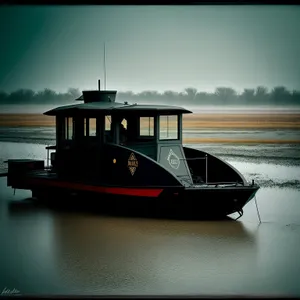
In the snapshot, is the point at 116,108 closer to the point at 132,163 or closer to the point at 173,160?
the point at 132,163

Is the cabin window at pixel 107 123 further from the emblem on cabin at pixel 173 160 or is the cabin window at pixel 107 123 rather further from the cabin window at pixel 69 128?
the emblem on cabin at pixel 173 160

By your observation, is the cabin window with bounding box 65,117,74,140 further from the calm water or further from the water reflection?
the water reflection

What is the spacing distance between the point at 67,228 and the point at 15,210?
0.61m

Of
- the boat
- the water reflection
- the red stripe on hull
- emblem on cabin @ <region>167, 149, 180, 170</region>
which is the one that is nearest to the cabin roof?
the boat

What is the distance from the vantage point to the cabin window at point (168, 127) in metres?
6.03

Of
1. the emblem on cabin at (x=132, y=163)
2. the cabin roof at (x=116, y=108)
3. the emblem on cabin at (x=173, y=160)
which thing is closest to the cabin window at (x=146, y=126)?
the cabin roof at (x=116, y=108)

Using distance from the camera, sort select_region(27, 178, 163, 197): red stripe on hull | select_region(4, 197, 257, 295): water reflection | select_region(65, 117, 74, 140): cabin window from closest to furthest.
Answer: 1. select_region(4, 197, 257, 295): water reflection
2. select_region(27, 178, 163, 197): red stripe on hull
3. select_region(65, 117, 74, 140): cabin window

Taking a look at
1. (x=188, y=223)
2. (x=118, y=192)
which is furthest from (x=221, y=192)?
(x=118, y=192)

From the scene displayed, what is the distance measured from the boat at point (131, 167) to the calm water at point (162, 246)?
149mm

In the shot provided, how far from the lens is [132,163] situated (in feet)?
18.8

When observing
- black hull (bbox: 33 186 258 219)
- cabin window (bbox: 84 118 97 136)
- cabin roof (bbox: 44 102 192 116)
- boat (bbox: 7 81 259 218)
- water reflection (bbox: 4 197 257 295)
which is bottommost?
water reflection (bbox: 4 197 257 295)

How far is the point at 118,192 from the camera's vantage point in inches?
231

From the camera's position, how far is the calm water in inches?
170

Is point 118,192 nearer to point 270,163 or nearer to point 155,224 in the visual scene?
point 155,224
